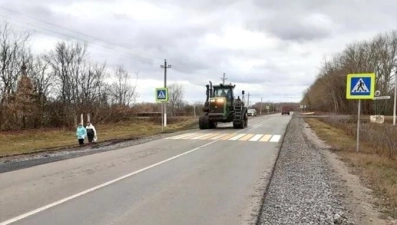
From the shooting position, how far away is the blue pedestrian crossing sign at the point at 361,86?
14547 mm

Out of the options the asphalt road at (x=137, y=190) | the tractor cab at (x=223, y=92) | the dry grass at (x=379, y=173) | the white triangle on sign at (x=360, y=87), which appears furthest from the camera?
the tractor cab at (x=223, y=92)

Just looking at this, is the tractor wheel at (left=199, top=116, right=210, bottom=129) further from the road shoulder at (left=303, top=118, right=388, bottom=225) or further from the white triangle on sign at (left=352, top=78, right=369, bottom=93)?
the road shoulder at (left=303, top=118, right=388, bottom=225)

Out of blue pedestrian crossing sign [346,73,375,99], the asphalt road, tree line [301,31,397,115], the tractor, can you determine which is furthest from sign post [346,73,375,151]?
tree line [301,31,397,115]

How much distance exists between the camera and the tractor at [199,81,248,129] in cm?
2948

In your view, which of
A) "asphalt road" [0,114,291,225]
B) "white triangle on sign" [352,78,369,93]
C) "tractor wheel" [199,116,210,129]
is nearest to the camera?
"asphalt road" [0,114,291,225]

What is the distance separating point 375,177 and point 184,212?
5804 millimetres

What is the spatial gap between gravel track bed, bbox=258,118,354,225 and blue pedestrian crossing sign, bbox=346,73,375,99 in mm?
4005

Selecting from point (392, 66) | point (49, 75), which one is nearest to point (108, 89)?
point (49, 75)

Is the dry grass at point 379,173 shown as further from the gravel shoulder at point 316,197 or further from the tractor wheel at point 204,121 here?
the tractor wheel at point 204,121

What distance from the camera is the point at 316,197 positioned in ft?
24.4

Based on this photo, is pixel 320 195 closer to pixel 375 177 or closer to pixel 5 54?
pixel 375 177

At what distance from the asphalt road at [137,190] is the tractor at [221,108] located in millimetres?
16356

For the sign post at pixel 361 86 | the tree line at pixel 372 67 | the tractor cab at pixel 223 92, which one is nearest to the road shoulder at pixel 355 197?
the sign post at pixel 361 86

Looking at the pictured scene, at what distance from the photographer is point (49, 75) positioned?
40.7 meters
